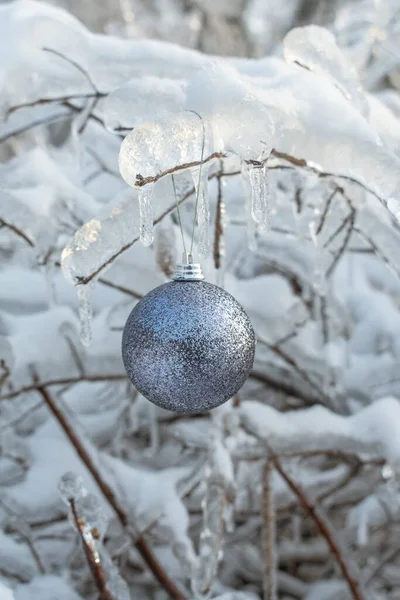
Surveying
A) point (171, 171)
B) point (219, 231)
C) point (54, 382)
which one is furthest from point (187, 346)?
point (54, 382)

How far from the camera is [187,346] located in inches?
31.7

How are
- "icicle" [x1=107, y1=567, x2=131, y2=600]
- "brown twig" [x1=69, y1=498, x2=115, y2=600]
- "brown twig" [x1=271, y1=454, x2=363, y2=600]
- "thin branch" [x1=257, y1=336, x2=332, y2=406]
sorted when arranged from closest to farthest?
"brown twig" [x1=69, y1=498, x2=115, y2=600] → "icicle" [x1=107, y1=567, x2=131, y2=600] → "brown twig" [x1=271, y1=454, x2=363, y2=600] → "thin branch" [x1=257, y1=336, x2=332, y2=406]

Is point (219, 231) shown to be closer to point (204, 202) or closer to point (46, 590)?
point (204, 202)

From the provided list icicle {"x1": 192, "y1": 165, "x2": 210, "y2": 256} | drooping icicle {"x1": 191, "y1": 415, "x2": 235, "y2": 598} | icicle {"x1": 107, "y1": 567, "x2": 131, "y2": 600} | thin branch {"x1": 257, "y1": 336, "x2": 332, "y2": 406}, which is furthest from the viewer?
thin branch {"x1": 257, "y1": 336, "x2": 332, "y2": 406}

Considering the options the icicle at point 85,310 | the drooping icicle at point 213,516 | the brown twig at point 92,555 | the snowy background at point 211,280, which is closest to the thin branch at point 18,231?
the snowy background at point 211,280

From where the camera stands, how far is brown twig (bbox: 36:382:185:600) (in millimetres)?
1459

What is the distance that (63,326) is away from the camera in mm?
1588

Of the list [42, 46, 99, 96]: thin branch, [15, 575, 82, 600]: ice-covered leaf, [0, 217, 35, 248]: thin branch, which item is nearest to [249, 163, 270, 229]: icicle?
[42, 46, 99, 96]: thin branch

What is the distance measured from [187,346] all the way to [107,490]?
85 cm

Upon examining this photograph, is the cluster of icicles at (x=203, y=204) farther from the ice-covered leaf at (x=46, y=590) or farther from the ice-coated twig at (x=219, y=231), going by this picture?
the ice-covered leaf at (x=46, y=590)

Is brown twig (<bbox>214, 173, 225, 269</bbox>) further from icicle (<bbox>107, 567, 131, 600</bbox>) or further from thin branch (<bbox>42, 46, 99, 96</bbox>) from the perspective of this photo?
icicle (<bbox>107, 567, 131, 600</bbox>)

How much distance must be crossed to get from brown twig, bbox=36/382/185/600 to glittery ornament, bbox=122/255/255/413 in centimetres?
68

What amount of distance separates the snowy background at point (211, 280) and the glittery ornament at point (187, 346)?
0.08 metres

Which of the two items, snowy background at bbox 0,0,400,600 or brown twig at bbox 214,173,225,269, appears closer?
snowy background at bbox 0,0,400,600
